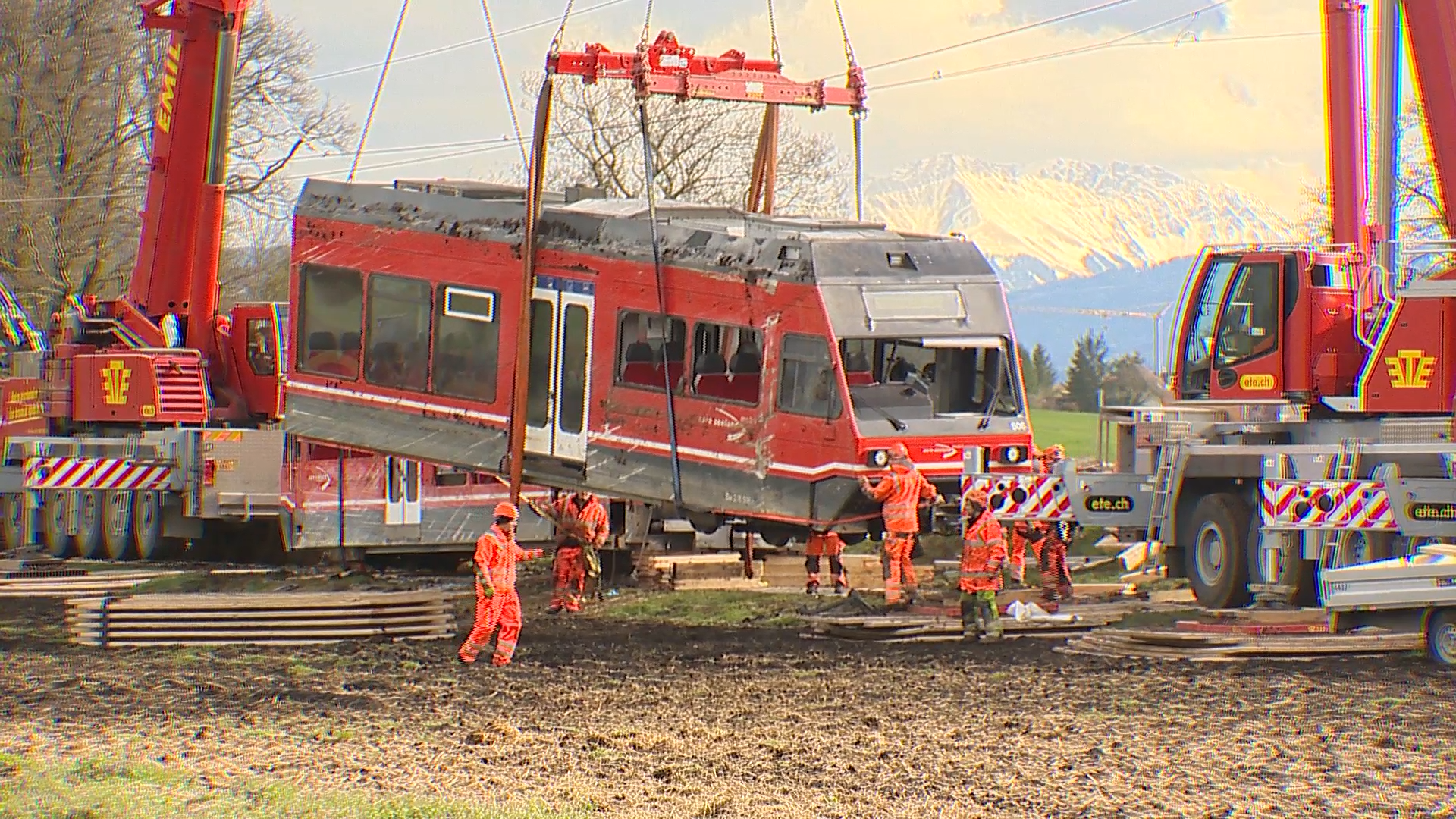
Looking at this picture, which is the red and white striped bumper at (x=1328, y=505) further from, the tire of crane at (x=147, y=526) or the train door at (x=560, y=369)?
the tire of crane at (x=147, y=526)

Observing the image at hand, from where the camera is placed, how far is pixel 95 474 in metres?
22.3

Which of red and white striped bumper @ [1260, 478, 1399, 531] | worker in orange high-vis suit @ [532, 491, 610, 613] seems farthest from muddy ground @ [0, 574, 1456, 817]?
red and white striped bumper @ [1260, 478, 1399, 531]

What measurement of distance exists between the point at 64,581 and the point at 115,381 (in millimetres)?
4031

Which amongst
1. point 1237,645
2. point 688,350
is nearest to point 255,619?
point 688,350

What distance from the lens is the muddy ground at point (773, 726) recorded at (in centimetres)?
934

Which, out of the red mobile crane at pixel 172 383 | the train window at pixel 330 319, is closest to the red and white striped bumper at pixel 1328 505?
the train window at pixel 330 319

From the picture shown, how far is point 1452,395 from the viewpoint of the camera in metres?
15.6

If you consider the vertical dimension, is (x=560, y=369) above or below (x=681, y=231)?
below

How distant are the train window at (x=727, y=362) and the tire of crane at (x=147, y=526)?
32.8 ft

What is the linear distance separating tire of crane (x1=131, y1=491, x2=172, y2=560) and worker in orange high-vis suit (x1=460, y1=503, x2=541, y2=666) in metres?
10.3

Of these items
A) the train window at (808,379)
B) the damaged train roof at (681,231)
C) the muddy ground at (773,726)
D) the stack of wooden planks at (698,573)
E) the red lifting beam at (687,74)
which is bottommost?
the muddy ground at (773,726)

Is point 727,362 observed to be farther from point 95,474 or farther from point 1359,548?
point 95,474

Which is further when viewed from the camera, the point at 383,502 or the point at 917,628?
the point at 383,502

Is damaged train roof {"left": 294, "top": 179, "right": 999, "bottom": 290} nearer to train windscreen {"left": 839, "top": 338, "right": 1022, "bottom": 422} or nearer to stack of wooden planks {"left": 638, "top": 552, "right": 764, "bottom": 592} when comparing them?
train windscreen {"left": 839, "top": 338, "right": 1022, "bottom": 422}
